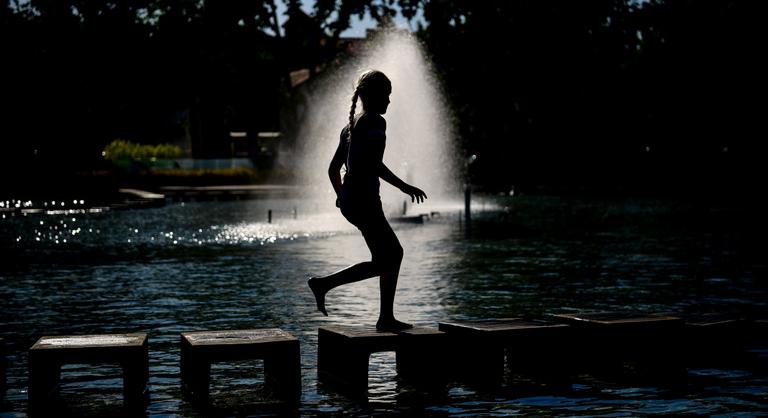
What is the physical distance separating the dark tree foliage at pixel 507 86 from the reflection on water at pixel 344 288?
2106 cm

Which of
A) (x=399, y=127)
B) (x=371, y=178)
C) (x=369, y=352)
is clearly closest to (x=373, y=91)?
(x=371, y=178)

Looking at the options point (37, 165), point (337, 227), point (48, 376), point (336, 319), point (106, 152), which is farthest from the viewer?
point (106, 152)

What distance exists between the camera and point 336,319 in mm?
15328

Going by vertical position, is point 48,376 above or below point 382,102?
A: below

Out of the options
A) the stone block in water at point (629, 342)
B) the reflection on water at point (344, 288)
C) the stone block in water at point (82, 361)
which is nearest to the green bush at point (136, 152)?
the reflection on water at point (344, 288)

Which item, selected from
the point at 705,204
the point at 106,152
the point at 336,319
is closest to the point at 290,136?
the point at 106,152

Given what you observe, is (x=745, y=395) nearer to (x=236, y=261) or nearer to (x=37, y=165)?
(x=236, y=261)

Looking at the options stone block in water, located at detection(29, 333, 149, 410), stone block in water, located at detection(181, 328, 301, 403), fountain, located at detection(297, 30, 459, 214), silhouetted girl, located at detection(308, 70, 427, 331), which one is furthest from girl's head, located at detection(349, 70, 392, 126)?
fountain, located at detection(297, 30, 459, 214)

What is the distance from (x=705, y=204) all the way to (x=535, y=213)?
10.7 meters

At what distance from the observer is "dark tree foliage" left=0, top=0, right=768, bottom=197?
227 ft

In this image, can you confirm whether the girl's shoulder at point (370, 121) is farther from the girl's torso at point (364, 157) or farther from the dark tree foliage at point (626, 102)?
the dark tree foliage at point (626, 102)

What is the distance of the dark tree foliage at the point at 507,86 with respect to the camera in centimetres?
6919

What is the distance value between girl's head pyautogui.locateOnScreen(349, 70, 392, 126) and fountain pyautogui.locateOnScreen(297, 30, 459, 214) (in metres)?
26.5

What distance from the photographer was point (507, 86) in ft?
302
